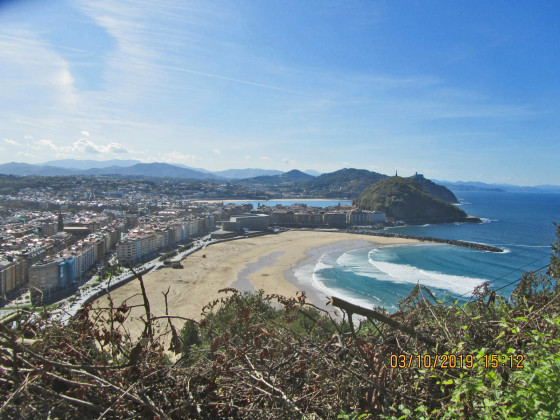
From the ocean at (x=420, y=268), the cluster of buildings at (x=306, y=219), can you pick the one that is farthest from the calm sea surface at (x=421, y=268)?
the cluster of buildings at (x=306, y=219)

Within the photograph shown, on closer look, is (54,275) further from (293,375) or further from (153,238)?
(293,375)

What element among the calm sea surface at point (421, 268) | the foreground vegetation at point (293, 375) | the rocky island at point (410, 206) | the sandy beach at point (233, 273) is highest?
the foreground vegetation at point (293, 375)

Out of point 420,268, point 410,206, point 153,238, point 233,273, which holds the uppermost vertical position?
point 410,206

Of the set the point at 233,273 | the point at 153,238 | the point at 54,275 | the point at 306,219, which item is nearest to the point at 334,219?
the point at 306,219

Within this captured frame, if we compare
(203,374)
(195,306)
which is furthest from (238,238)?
(203,374)

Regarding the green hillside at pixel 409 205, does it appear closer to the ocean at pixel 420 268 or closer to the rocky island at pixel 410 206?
the rocky island at pixel 410 206

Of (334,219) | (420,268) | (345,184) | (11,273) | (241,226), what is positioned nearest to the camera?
(11,273)

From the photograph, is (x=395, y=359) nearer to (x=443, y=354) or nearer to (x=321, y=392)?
(x=443, y=354)
